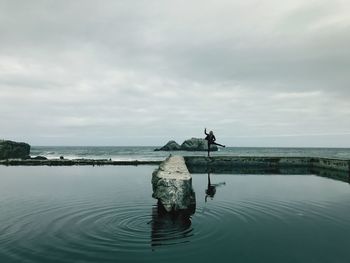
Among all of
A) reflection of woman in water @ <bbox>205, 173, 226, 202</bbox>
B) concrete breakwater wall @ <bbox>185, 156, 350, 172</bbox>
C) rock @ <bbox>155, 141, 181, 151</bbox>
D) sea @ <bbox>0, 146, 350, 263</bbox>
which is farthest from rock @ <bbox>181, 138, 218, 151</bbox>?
sea @ <bbox>0, 146, 350, 263</bbox>

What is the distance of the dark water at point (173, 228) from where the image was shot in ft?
→ 29.0

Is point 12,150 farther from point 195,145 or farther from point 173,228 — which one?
point 195,145

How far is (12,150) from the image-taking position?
69188 millimetres

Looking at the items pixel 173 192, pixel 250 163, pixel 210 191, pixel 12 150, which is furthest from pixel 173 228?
pixel 12 150

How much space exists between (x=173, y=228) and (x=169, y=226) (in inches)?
11.3

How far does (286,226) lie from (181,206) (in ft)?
13.4

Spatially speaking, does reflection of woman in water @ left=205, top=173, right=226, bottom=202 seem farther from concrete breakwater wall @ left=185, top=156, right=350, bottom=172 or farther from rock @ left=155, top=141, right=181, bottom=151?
rock @ left=155, top=141, right=181, bottom=151

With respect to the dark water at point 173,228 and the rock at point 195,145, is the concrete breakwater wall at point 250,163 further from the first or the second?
the rock at point 195,145

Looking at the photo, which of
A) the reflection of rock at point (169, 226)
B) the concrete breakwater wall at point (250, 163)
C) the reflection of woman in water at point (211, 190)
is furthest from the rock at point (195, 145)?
the reflection of rock at point (169, 226)

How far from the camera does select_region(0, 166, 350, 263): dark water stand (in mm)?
8828

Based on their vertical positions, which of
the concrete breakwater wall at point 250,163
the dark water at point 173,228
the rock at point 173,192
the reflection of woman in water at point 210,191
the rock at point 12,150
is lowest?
the dark water at point 173,228

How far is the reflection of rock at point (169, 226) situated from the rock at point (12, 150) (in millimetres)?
60814

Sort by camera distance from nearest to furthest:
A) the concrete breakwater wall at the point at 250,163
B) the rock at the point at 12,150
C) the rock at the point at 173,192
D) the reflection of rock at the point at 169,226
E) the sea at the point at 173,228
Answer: the sea at the point at 173,228 → the reflection of rock at the point at 169,226 → the rock at the point at 173,192 → the concrete breakwater wall at the point at 250,163 → the rock at the point at 12,150

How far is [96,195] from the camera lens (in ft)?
60.0
